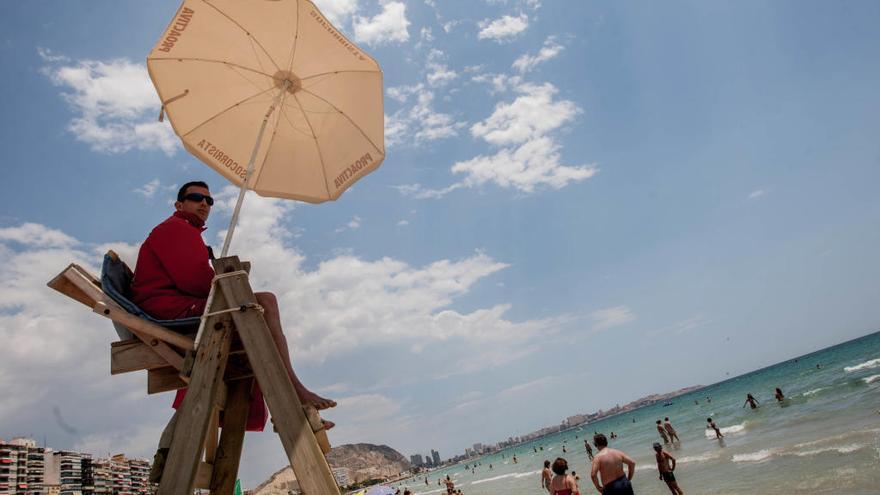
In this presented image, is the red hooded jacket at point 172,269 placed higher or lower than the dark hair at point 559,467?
higher

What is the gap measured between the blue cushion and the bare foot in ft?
1.95

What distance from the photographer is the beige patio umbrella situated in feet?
11.4

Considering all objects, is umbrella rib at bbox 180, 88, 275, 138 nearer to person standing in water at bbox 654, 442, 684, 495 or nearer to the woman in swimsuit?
the woman in swimsuit

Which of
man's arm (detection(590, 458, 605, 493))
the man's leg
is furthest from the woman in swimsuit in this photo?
the man's leg

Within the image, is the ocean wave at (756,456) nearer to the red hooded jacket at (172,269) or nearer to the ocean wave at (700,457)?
the ocean wave at (700,457)

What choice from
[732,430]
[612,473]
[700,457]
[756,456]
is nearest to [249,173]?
[612,473]

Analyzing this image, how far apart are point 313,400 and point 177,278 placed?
0.96 m

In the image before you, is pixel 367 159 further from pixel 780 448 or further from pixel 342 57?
pixel 780 448

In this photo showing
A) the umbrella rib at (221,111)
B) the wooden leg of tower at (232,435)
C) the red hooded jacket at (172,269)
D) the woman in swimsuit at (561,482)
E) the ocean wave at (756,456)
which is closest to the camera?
the red hooded jacket at (172,269)

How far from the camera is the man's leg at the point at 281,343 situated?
2.21 m

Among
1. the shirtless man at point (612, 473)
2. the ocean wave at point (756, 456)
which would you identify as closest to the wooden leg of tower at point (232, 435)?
the shirtless man at point (612, 473)

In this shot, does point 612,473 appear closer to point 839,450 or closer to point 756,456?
point 839,450

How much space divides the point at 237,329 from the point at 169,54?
2.41 meters

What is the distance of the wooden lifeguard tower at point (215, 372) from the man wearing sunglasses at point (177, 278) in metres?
0.15
